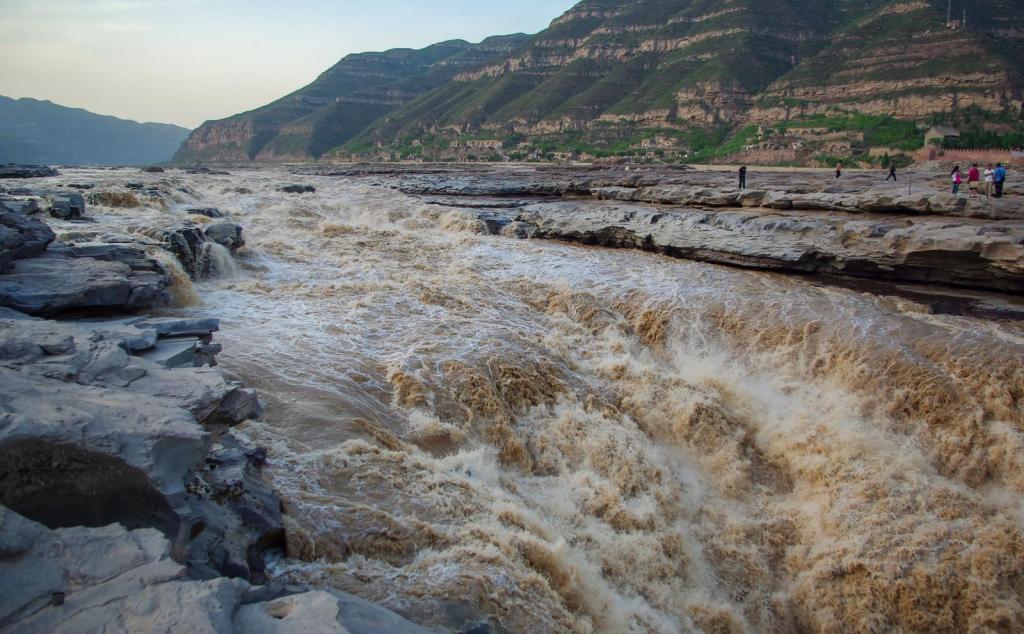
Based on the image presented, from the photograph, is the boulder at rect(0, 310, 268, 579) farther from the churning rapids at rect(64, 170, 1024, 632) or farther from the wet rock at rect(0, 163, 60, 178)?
the wet rock at rect(0, 163, 60, 178)

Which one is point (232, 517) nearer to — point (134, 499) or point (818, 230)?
point (134, 499)

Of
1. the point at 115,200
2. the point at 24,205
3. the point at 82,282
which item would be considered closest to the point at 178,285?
the point at 82,282

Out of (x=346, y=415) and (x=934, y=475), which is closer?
(x=346, y=415)

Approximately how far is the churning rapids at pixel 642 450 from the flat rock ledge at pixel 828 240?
151 cm

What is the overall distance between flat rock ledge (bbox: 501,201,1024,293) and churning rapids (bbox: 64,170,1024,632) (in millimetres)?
1511

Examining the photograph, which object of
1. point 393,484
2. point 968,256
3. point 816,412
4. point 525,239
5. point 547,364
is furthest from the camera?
point 525,239

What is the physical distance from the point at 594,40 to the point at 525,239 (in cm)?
7678

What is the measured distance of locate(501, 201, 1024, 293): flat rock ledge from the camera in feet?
34.8

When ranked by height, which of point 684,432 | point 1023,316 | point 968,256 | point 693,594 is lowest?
point 693,594

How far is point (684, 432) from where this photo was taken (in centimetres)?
756

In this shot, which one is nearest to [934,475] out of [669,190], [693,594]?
[693,594]

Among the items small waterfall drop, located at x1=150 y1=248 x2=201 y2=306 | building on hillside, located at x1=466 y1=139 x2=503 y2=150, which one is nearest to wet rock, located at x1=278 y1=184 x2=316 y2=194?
small waterfall drop, located at x1=150 y1=248 x2=201 y2=306

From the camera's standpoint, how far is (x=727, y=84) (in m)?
60.1

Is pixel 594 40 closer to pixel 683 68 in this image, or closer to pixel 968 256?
pixel 683 68
